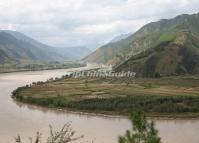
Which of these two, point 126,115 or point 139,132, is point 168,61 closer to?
point 126,115

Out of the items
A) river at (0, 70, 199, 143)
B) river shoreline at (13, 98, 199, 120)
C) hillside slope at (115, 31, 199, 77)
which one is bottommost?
river at (0, 70, 199, 143)

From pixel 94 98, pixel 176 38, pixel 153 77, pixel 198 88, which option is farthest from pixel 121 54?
pixel 94 98

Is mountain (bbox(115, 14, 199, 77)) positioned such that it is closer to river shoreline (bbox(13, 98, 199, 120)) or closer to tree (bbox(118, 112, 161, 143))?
river shoreline (bbox(13, 98, 199, 120))

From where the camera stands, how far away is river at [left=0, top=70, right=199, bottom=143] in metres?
40.9

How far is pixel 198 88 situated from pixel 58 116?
37.1 metres

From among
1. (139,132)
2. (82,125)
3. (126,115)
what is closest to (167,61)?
(126,115)

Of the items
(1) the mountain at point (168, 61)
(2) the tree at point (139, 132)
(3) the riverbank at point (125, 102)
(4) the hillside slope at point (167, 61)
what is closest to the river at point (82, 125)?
(3) the riverbank at point (125, 102)

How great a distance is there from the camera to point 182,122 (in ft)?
166

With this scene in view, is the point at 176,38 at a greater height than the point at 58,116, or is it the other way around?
the point at 176,38

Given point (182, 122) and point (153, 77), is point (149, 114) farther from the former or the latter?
point (153, 77)

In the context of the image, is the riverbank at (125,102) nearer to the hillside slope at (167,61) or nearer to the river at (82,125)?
the river at (82,125)

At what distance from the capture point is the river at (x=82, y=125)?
40.9 m


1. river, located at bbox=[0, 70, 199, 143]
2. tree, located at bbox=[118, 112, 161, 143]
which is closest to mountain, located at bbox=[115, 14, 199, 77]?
river, located at bbox=[0, 70, 199, 143]

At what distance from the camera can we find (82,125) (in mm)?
48469
